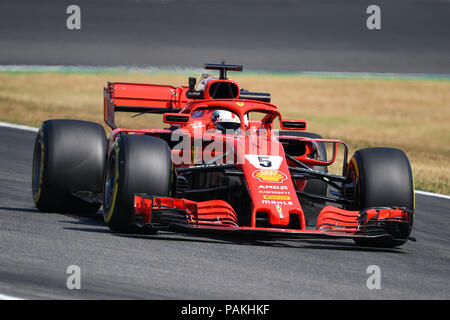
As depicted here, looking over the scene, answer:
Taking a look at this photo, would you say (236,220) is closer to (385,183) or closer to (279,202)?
(279,202)

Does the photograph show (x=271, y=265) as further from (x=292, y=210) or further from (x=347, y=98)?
(x=347, y=98)

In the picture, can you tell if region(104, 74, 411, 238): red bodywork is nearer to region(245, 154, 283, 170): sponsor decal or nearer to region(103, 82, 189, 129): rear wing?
region(245, 154, 283, 170): sponsor decal

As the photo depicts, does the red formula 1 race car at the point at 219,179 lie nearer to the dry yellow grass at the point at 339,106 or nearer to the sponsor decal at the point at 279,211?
the sponsor decal at the point at 279,211

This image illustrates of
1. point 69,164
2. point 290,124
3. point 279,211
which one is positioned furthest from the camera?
point 290,124

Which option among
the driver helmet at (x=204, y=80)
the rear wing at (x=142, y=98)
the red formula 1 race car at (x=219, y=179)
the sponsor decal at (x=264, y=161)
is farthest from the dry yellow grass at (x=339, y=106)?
the sponsor decal at (x=264, y=161)

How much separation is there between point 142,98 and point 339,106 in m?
30.6

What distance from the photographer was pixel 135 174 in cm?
881

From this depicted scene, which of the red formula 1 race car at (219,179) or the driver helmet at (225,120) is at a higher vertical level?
the driver helmet at (225,120)

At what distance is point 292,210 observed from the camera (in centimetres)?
879

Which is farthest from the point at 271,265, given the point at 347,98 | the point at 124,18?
the point at 347,98

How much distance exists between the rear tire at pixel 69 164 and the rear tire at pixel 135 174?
4.45 ft

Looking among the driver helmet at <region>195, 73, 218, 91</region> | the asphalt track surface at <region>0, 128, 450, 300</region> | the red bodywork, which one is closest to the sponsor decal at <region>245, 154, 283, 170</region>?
the red bodywork

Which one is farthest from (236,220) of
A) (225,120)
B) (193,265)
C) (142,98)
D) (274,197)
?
(142,98)

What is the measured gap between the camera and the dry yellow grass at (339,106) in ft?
82.6
